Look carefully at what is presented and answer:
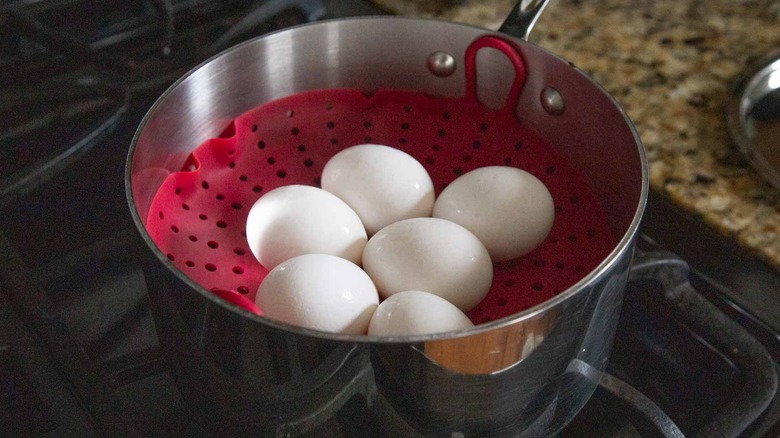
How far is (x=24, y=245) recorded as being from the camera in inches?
26.3

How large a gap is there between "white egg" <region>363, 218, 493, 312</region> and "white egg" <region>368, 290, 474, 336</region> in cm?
3

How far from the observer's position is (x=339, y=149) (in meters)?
0.68

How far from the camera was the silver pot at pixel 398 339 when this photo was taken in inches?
15.5

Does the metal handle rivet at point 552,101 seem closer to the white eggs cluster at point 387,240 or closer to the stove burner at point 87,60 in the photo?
the white eggs cluster at point 387,240

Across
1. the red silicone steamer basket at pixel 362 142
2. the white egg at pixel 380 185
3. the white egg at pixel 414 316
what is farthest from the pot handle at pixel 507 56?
the white egg at pixel 414 316

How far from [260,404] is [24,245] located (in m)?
0.35

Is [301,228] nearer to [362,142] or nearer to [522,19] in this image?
[362,142]

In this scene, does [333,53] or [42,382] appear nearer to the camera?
[42,382]

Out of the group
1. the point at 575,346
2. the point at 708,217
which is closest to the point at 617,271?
the point at 575,346

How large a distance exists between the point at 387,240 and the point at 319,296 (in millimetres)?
82

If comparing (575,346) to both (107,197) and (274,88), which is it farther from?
(107,197)

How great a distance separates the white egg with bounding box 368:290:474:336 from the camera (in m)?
0.46

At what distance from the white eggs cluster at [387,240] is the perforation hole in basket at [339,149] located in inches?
1.0

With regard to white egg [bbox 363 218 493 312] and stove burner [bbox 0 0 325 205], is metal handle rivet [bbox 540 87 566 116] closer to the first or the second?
white egg [bbox 363 218 493 312]
